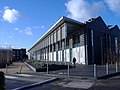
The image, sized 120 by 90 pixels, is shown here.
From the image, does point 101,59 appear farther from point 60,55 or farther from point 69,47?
point 60,55

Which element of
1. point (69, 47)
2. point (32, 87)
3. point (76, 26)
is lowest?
point (32, 87)

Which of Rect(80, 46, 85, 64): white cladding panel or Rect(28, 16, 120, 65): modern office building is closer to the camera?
Rect(28, 16, 120, 65): modern office building

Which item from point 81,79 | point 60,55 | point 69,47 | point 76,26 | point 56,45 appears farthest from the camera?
point 56,45

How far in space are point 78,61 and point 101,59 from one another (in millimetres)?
4611

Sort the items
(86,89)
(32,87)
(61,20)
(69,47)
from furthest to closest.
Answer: (69,47), (61,20), (32,87), (86,89)

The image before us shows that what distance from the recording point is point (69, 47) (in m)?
54.7

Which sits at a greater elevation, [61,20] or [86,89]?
[61,20]

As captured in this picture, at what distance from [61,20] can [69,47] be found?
1284cm

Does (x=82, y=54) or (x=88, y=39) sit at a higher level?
(x=88, y=39)

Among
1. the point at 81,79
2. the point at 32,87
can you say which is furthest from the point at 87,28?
the point at 32,87

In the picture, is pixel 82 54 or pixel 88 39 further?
pixel 82 54

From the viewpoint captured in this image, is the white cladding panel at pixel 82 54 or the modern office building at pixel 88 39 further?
the white cladding panel at pixel 82 54

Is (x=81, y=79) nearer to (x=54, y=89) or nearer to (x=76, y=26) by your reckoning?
(x=54, y=89)

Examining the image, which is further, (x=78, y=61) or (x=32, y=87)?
(x=78, y=61)
